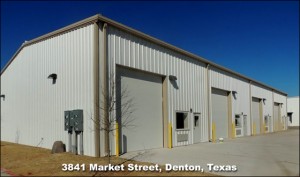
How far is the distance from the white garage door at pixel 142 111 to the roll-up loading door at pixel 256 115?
683 inches

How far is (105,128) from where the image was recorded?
43.5 ft

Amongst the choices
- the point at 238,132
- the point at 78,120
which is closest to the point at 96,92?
the point at 78,120

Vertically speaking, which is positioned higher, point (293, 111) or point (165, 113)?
point (293, 111)

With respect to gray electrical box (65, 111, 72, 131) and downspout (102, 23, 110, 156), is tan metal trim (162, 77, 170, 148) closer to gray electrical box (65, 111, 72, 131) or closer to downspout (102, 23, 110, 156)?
downspout (102, 23, 110, 156)

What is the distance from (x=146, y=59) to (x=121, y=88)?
2.40 m

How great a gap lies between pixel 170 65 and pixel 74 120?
6780 millimetres

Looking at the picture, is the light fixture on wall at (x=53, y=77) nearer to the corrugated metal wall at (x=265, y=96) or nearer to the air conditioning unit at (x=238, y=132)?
the air conditioning unit at (x=238, y=132)

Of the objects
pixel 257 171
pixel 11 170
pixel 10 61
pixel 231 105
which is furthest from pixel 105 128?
pixel 231 105

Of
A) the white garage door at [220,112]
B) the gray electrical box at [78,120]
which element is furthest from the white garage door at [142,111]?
the white garage door at [220,112]

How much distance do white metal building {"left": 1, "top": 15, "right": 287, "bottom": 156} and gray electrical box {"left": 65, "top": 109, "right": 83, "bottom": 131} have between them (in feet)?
1.17

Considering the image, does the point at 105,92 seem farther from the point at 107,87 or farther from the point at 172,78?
the point at 172,78

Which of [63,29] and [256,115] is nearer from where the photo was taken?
[63,29]

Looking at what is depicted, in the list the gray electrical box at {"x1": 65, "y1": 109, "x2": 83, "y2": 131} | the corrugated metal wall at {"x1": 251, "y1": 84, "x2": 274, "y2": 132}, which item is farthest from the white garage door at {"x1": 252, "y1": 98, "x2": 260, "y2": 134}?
the gray electrical box at {"x1": 65, "y1": 109, "x2": 83, "y2": 131}

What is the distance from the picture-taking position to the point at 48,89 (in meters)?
16.4
